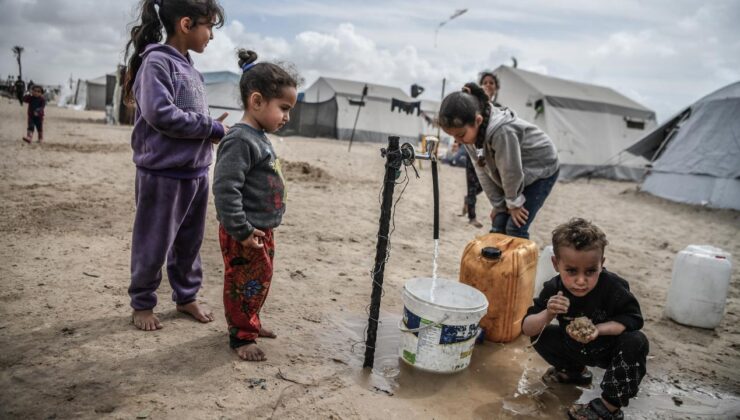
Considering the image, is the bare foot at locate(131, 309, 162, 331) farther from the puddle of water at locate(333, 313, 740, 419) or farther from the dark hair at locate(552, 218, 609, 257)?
the dark hair at locate(552, 218, 609, 257)

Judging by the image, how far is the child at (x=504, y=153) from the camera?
2.84 m

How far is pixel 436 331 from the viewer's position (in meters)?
2.29

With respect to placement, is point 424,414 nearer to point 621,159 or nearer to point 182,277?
point 182,277

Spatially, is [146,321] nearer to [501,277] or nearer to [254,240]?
[254,240]

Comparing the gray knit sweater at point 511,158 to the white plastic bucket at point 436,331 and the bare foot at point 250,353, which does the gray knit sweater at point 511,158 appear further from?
the bare foot at point 250,353

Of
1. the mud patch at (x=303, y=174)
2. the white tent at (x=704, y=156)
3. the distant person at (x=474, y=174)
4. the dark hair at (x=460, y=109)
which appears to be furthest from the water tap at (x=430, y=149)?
the white tent at (x=704, y=156)

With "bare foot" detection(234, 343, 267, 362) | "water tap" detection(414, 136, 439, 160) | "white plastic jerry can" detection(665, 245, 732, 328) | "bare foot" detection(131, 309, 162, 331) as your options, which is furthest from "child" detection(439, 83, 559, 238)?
"bare foot" detection(131, 309, 162, 331)

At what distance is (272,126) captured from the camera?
7.18 ft

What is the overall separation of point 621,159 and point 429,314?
47.1 ft

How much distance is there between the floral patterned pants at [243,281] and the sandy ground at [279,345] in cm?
17

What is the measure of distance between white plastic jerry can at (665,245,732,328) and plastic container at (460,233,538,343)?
136 centimetres

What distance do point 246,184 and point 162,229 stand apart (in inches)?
20.8

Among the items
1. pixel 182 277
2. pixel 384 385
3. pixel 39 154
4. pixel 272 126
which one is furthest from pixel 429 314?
pixel 39 154

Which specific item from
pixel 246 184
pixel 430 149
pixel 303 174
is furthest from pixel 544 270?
pixel 303 174
